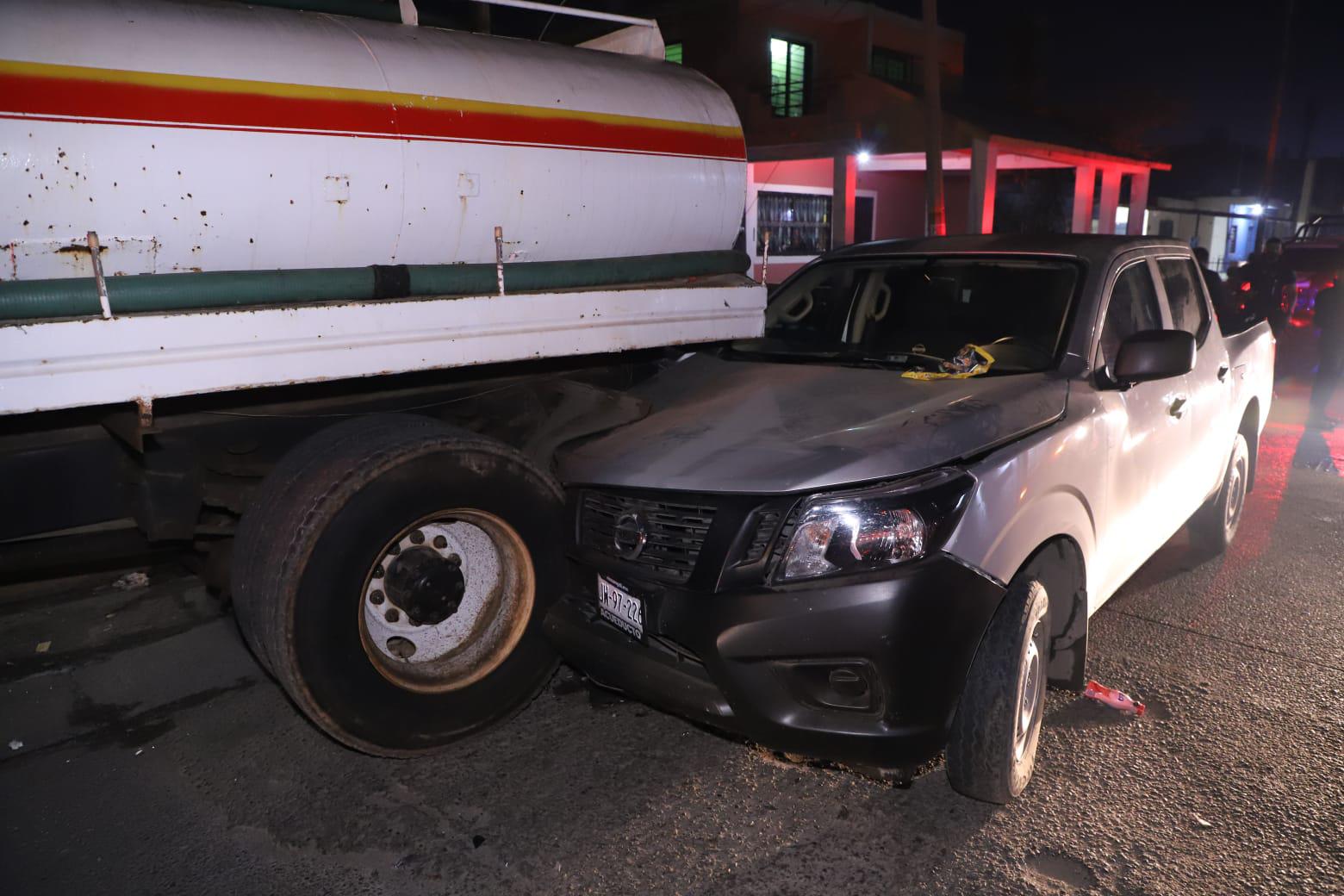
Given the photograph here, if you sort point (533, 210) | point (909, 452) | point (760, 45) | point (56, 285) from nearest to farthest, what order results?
point (56, 285)
point (909, 452)
point (533, 210)
point (760, 45)

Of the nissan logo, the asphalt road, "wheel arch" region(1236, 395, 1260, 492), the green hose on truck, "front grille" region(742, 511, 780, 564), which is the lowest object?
the asphalt road

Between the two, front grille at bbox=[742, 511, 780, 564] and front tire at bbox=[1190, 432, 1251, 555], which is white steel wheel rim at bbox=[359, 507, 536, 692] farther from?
front tire at bbox=[1190, 432, 1251, 555]

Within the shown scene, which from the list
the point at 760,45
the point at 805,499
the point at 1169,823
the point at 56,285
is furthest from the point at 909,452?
the point at 760,45

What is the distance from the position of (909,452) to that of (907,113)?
16762mm

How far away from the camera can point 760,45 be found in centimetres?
Result: 2111

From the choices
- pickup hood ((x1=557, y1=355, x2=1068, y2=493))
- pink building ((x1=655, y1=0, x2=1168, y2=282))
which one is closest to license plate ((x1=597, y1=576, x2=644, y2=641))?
pickup hood ((x1=557, y1=355, x2=1068, y2=493))

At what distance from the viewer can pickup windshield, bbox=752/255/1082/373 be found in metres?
3.90

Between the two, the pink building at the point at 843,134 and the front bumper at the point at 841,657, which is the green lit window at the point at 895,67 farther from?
the front bumper at the point at 841,657

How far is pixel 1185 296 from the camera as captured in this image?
480 centimetres

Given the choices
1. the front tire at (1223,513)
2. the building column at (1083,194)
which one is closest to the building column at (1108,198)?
the building column at (1083,194)

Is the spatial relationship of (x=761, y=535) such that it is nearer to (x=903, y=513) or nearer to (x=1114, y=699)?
(x=903, y=513)

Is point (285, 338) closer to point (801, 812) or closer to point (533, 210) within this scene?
point (533, 210)

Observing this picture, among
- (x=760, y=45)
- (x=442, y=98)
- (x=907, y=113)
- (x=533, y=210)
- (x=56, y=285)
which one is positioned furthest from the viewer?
(x=760, y=45)

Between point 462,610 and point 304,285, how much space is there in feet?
4.35
